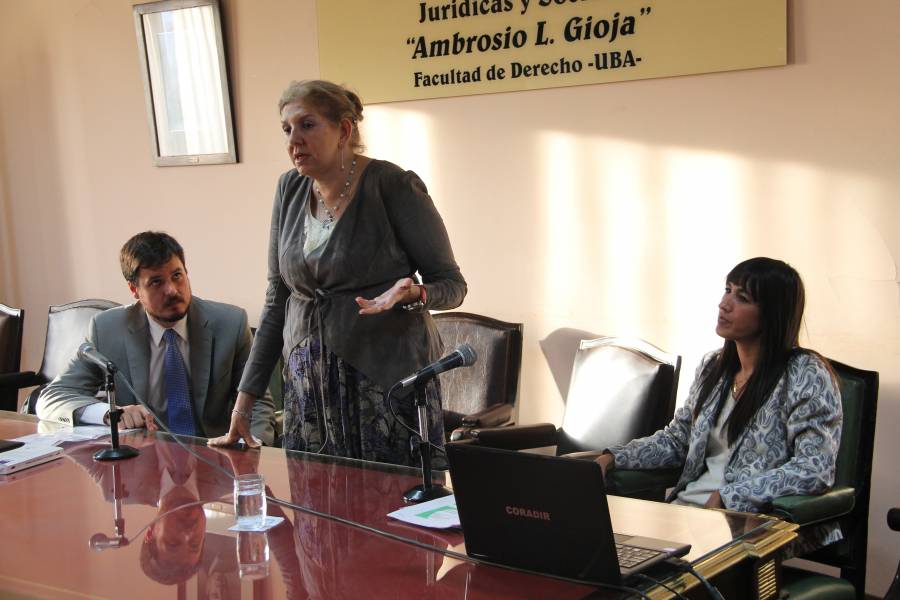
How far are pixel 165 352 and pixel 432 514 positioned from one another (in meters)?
1.38

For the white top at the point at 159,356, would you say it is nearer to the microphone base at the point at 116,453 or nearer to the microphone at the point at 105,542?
the microphone base at the point at 116,453

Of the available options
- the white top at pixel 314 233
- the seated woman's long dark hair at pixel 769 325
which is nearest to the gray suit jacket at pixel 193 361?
the white top at pixel 314 233

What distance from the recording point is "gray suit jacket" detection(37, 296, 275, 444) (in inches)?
114

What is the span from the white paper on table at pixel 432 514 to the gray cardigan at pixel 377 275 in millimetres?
441

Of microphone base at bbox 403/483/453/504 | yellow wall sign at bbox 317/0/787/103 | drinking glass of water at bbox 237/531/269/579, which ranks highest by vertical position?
yellow wall sign at bbox 317/0/787/103

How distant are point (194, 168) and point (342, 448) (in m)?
2.35

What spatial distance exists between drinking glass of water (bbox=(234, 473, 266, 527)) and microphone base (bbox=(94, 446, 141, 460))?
2.28 feet

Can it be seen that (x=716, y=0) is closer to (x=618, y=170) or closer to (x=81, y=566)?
(x=618, y=170)

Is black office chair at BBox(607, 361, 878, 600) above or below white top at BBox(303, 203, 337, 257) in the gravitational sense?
below

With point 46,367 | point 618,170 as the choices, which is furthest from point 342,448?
point 46,367

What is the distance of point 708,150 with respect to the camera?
10.2 feet

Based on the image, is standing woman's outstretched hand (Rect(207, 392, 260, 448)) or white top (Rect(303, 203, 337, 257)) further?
standing woman's outstretched hand (Rect(207, 392, 260, 448))

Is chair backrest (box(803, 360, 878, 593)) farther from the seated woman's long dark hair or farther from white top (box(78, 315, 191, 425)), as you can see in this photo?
white top (box(78, 315, 191, 425))

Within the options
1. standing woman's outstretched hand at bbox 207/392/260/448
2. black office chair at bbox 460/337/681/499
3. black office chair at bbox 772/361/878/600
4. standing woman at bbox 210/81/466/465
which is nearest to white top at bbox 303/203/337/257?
standing woman at bbox 210/81/466/465
